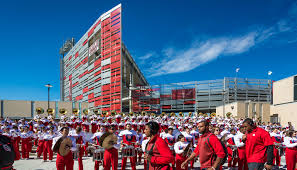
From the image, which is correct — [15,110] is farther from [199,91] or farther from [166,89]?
[199,91]

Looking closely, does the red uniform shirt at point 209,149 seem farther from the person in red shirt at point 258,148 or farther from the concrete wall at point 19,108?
the concrete wall at point 19,108

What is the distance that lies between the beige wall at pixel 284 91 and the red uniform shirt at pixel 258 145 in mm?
31260

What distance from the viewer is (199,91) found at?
5781 centimetres

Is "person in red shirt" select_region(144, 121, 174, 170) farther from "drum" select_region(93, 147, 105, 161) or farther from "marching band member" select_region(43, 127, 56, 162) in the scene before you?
"marching band member" select_region(43, 127, 56, 162)

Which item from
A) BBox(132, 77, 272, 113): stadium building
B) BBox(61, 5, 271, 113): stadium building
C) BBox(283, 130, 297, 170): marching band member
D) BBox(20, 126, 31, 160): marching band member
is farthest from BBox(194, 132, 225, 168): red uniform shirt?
BBox(132, 77, 272, 113): stadium building

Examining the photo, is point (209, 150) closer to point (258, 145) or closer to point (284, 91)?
point (258, 145)

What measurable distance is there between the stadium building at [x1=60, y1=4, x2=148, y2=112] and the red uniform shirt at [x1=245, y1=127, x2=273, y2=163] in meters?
49.4

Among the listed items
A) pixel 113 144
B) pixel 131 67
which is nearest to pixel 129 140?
pixel 113 144

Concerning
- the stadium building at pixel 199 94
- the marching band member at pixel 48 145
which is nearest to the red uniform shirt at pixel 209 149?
the marching band member at pixel 48 145

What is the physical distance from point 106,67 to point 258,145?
5562 cm

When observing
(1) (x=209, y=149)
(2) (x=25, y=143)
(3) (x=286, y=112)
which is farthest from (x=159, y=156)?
(3) (x=286, y=112)

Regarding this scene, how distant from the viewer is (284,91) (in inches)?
1267

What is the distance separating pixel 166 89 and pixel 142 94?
22.7 ft

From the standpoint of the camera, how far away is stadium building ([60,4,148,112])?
2149 inches
